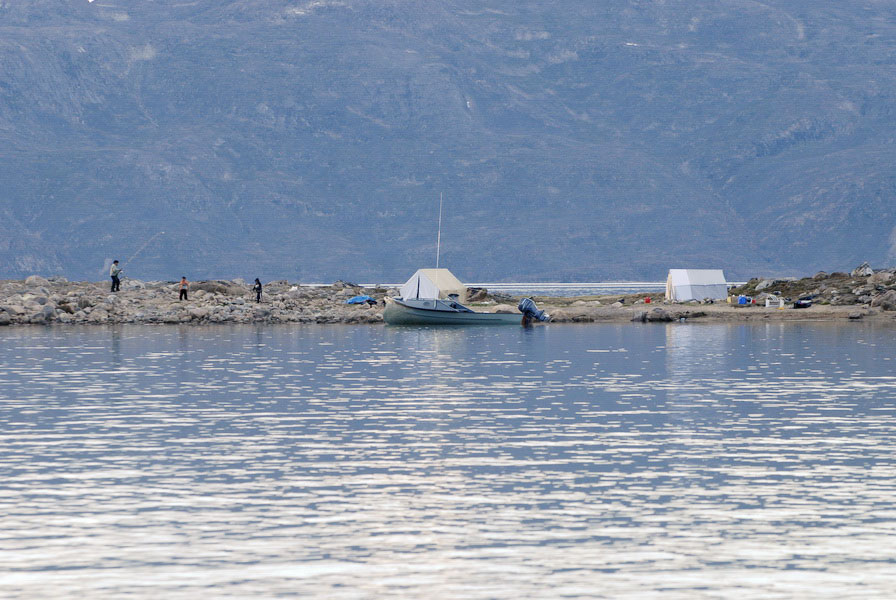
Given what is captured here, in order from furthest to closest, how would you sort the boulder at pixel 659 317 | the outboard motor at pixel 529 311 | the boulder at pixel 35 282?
the boulder at pixel 35 282
the boulder at pixel 659 317
the outboard motor at pixel 529 311

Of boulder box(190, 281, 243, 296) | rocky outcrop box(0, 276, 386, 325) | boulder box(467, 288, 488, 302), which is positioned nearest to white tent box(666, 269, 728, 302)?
boulder box(467, 288, 488, 302)

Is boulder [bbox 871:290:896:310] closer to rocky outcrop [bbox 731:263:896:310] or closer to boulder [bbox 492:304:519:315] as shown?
rocky outcrop [bbox 731:263:896:310]

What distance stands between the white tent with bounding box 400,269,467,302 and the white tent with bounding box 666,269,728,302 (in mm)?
17148

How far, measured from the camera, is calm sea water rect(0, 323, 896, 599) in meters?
17.1

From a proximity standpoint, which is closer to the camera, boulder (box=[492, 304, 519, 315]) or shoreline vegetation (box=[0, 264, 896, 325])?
shoreline vegetation (box=[0, 264, 896, 325])

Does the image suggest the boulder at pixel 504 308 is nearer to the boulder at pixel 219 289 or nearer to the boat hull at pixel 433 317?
the boat hull at pixel 433 317

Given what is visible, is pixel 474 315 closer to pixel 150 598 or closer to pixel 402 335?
pixel 402 335

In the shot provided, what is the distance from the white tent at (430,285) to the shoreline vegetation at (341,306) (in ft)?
8.56

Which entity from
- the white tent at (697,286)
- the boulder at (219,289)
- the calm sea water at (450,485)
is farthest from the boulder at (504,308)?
the calm sea water at (450,485)

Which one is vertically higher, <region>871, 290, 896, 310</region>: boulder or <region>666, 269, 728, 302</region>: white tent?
<region>666, 269, 728, 302</region>: white tent

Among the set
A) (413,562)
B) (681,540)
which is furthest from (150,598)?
(681,540)

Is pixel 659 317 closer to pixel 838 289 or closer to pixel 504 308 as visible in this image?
pixel 504 308

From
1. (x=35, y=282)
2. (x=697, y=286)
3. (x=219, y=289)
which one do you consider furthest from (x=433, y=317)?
(x=35, y=282)

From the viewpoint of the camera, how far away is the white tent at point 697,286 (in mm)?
108375
